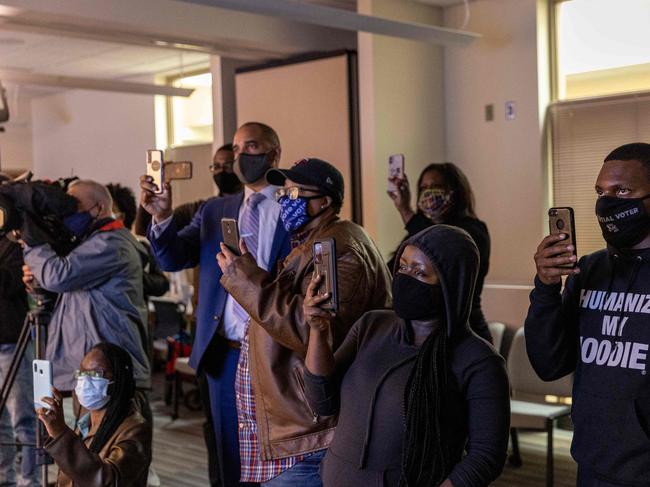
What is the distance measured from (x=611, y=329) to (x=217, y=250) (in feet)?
5.55

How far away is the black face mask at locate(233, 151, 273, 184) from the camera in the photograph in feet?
10.6

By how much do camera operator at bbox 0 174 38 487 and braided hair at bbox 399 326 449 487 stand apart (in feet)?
9.24

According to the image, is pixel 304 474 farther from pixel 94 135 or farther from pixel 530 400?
pixel 94 135

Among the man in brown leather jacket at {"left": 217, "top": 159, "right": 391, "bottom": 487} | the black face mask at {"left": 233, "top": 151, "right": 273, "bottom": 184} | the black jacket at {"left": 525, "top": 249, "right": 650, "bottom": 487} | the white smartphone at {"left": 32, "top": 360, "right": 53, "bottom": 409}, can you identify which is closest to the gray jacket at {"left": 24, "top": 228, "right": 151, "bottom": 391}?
the white smartphone at {"left": 32, "top": 360, "right": 53, "bottom": 409}

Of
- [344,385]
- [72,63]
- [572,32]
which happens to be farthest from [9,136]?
[344,385]

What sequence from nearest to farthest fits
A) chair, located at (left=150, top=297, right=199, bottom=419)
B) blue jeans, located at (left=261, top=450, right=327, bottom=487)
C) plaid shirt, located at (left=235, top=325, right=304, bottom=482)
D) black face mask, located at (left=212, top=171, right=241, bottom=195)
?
blue jeans, located at (left=261, top=450, right=327, bottom=487)
plaid shirt, located at (left=235, top=325, right=304, bottom=482)
black face mask, located at (left=212, top=171, right=241, bottom=195)
chair, located at (left=150, top=297, right=199, bottom=419)

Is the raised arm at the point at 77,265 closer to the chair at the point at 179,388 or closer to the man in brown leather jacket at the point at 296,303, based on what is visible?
the man in brown leather jacket at the point at 296,303

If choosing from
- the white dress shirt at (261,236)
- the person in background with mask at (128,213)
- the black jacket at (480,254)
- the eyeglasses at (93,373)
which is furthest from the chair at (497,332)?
the eyeglasses at (93,373)

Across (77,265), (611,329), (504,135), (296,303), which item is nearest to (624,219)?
(611,329)

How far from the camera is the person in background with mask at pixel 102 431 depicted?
2.89m

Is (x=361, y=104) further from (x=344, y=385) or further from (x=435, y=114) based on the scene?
(x=344, y=385)

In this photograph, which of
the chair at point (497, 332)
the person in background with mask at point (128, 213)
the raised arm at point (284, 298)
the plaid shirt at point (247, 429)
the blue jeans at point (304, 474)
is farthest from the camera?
the chair at point (497, 332)

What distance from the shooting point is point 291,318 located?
7.70 feet

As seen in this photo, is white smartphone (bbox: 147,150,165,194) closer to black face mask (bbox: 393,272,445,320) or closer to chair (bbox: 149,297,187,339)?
black face mask (bbox: 393,272,445,320)
